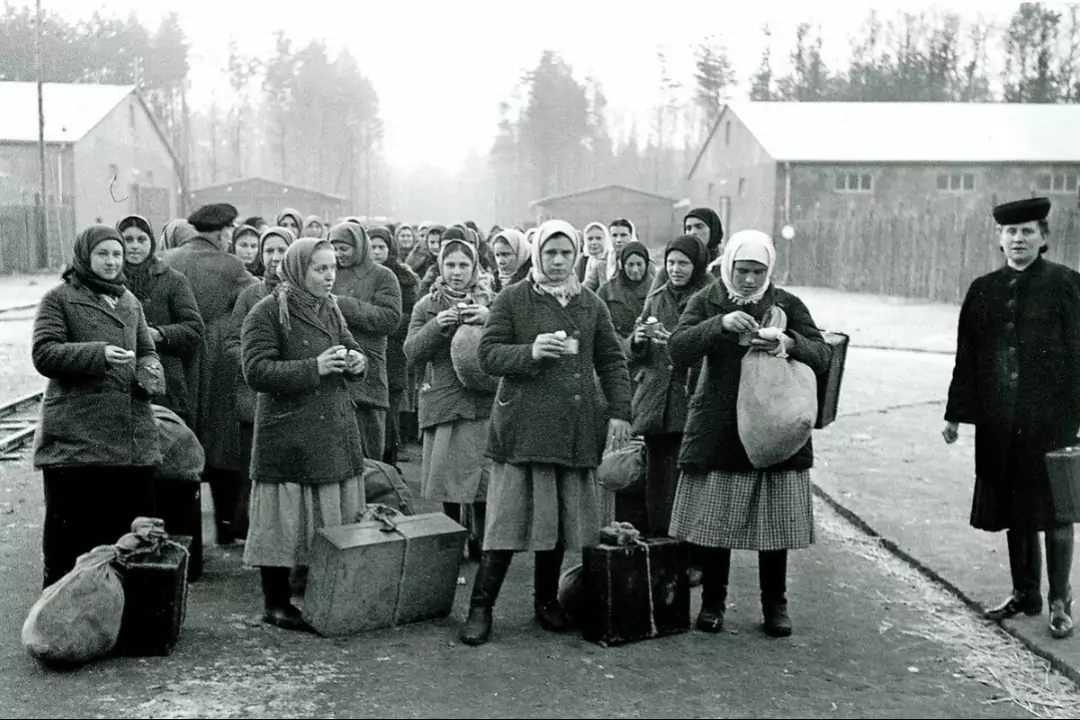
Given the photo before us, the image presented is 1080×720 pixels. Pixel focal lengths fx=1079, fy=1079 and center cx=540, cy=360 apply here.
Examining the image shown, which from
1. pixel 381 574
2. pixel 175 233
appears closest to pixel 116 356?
pixel 381 574

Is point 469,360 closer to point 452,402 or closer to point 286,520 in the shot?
point 452,402

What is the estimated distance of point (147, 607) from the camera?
4789mm

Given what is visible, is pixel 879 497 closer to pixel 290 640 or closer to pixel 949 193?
pixel 290 640

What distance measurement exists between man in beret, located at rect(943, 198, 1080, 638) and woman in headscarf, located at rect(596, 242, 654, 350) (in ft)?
7.47

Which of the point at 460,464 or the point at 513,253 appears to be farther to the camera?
the point at 513,253

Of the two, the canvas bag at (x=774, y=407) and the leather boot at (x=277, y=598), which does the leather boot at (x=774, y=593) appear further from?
the leather boot at (x=277, y=598)

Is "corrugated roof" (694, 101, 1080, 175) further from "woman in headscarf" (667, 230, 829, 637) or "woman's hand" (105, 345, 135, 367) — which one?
"woman's hand" (105, 345, 135, 367)

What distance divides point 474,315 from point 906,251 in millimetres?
26313

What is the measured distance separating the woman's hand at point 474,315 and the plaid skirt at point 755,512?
5.92 feet

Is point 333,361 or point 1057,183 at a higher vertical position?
point 1057,183

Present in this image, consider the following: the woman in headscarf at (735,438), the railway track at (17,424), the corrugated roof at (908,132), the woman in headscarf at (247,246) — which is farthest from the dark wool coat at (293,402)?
the corrugated roof at (908,132)

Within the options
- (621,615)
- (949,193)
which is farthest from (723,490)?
(949,193)

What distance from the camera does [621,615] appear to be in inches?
200

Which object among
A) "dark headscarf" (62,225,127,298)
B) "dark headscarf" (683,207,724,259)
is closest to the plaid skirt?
"dark headscarf" (683,207,724,259)
